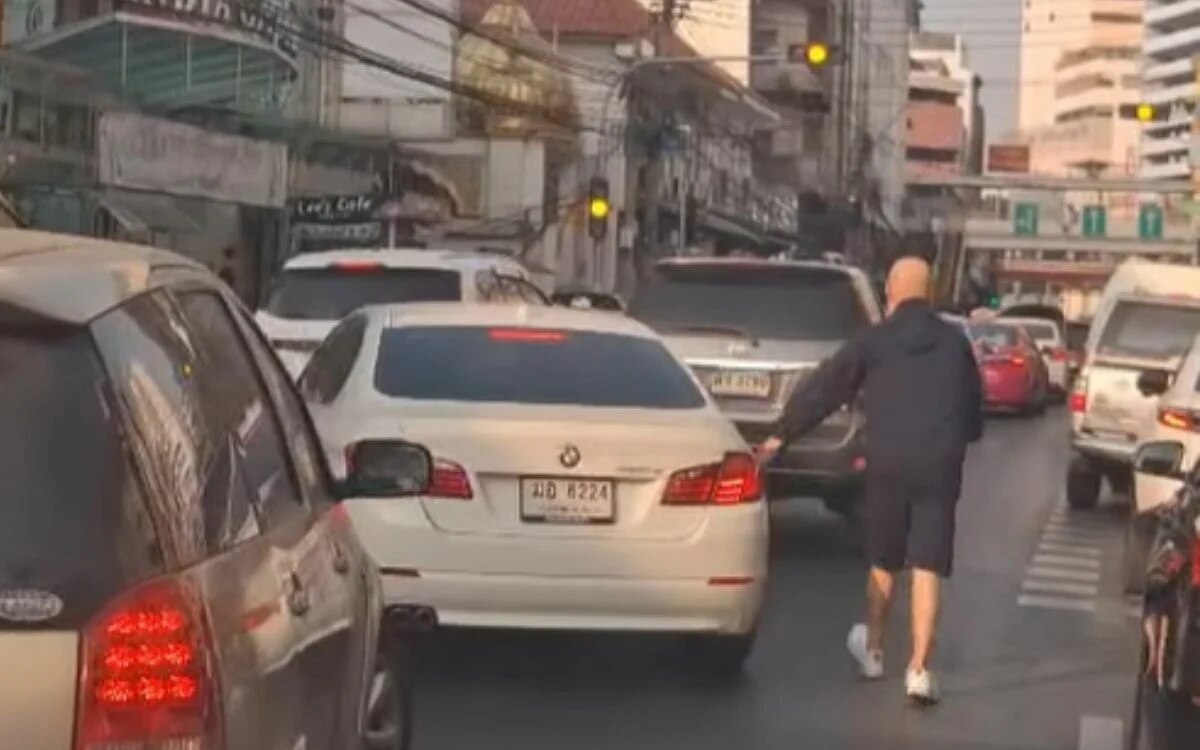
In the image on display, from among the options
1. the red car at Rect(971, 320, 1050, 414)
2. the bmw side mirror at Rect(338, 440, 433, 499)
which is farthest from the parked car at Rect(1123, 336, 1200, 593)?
the red car at Rect(971, 320, 1050, 414)

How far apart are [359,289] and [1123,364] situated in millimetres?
6318

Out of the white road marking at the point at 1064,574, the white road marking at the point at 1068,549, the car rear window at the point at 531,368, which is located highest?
the car rear window at the point at 531,368

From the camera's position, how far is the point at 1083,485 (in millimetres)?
21203

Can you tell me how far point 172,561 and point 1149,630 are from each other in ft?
15.6

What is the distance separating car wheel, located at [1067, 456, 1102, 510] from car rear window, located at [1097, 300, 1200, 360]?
0.96 m

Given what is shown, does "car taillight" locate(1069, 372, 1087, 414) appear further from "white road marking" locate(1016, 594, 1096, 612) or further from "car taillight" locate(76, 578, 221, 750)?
"car taillight" locate(76, 578, 221, 750)

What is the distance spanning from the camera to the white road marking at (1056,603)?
14.2 metres

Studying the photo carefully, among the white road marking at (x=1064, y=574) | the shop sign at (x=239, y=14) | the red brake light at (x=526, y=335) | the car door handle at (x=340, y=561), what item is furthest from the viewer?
the shop sign at (x=239, y=14)

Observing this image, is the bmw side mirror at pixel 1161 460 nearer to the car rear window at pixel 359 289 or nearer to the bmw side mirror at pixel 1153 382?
the bmw side mirror at pixel 1153 382

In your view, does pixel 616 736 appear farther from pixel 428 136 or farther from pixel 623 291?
pixel 623 291

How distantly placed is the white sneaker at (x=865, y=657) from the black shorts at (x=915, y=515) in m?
0.60

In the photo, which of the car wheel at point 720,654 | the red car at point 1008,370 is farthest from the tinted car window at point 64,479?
the red car at point 1008,370

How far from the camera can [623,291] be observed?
2554 inches

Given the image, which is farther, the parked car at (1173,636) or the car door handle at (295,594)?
the parked car at (1173,636)
